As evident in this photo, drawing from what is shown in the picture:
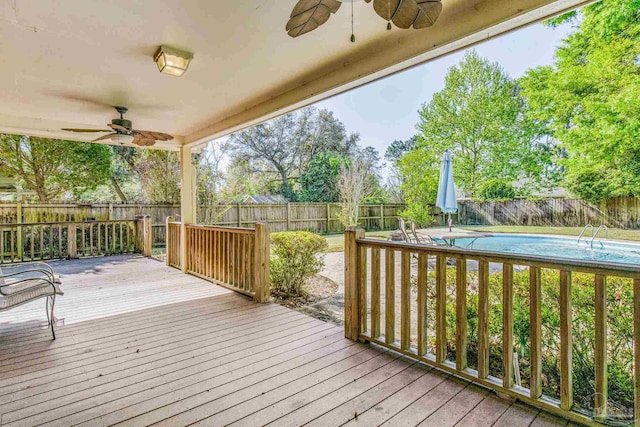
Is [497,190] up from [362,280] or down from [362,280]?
up

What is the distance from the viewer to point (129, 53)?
2.62 metres

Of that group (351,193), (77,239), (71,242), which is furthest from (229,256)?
(351,193)

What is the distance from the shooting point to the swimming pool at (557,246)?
707 centimetres

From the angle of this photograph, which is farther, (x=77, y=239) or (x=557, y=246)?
(x=557, y=246)

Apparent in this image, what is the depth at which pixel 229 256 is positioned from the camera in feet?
14.9

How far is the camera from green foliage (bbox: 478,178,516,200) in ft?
52.9

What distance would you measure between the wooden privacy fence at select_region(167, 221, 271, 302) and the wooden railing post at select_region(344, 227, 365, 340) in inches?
54.6

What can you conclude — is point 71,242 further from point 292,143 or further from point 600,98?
point 600,98

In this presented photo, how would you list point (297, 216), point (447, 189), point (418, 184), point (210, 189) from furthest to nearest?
point (418, 184) → point (297, 216) → point (210, 189) → point (447, 189)

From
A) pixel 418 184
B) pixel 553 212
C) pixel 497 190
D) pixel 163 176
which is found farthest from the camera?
pixel 497 190

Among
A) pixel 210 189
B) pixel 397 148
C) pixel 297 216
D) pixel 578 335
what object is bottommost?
pixel 578 335

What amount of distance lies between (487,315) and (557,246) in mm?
8697

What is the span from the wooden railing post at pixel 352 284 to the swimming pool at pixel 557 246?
484cm

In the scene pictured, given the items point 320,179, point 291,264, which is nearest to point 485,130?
point 320,179
